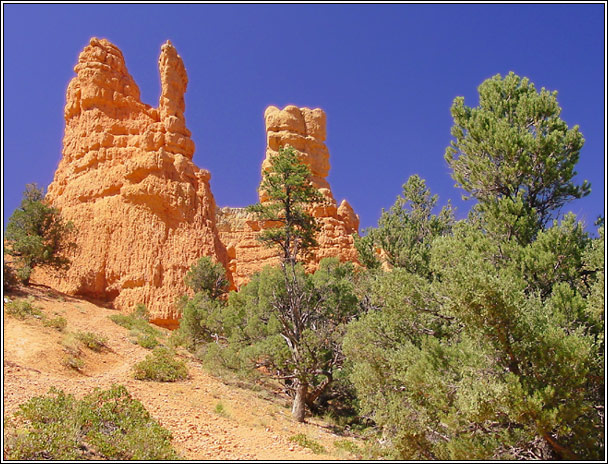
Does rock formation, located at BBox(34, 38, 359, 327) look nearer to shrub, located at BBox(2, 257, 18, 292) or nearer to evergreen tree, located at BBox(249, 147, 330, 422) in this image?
shrub, located at BBox(2, 257, 18, 292)

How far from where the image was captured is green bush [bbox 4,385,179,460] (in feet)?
26.9

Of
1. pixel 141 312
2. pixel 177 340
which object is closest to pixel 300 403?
pixel 177 340

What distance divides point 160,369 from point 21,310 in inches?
317

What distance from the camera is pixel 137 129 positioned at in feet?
115

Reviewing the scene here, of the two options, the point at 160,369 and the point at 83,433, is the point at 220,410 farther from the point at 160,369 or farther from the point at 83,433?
the point at 83,433

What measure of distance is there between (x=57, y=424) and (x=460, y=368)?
8284 millimetres

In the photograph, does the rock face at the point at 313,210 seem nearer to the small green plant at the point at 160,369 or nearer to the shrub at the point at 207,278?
the shrub at the point at 207,278

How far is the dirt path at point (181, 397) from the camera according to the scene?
10734mm

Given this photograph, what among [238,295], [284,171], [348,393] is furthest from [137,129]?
[348,393]

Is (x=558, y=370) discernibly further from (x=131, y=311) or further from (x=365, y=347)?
(x=131, y=311)

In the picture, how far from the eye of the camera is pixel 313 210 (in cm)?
4150

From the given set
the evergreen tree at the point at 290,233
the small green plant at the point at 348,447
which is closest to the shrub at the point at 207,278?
the evergreen tree at the point at 290,233

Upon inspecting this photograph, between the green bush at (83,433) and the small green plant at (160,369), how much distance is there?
15.7 ft

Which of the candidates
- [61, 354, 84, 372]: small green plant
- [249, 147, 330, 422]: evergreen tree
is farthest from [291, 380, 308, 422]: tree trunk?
[61, 354, 84, 372]: small green plant
